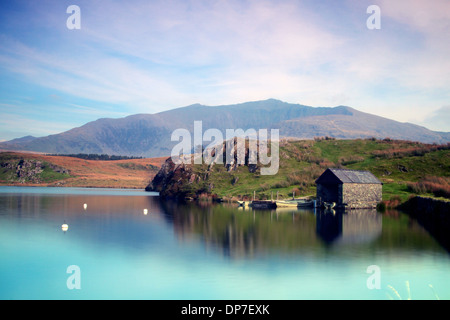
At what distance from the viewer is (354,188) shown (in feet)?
178

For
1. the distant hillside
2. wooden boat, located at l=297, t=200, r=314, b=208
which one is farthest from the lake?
the distant hillside

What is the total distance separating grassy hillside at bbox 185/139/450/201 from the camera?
2350 inches

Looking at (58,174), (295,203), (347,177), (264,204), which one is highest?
(347,177)

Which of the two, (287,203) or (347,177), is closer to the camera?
(347,177)

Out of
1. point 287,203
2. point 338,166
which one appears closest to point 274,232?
point 287,203

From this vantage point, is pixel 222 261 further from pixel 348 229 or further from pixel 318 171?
pixel 318 171

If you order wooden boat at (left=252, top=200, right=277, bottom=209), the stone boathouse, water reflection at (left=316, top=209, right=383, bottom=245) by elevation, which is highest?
the stone boathouse

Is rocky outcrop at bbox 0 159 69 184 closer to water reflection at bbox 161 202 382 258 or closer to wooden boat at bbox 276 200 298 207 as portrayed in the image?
wooden boat at bbox 276 200 298 207

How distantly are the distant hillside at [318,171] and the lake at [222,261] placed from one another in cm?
2518

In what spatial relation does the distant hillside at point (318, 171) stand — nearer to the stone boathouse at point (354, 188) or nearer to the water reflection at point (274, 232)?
the stone boathouse at point (354, 188)

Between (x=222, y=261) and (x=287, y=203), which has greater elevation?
(x=222, y=261)

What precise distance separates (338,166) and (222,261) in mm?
55625
